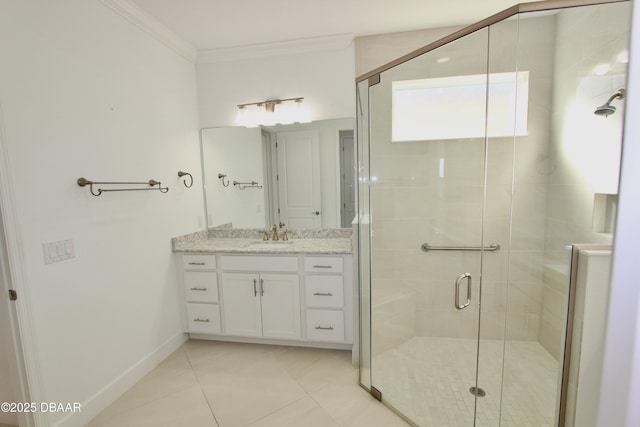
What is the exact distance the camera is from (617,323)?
0.34 meters

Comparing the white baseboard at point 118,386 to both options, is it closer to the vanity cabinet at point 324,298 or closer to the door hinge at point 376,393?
the vanity cabinet at point 324,298

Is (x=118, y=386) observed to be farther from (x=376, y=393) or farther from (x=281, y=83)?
(x=281, y=83)

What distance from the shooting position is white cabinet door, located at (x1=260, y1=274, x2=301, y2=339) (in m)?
2.46

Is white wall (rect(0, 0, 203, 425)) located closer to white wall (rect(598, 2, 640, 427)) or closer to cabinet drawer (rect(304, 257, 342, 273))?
cabinet drawer (rect(304, 257, 342, 273))

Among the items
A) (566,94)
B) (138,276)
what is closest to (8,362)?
(138,276)

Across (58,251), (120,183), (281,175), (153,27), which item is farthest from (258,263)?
(153,27)

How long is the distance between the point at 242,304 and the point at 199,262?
0.53 m

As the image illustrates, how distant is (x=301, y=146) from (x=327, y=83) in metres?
0.62

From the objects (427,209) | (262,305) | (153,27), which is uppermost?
(153,27)

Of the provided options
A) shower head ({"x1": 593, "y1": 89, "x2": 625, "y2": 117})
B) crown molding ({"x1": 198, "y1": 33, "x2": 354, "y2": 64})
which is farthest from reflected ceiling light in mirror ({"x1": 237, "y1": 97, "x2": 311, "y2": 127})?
shower head ({"x1": 593, "y1": 89, "x2": 625, "y2": 117})

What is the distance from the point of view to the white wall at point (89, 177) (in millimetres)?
1484

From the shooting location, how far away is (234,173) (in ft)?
9.95

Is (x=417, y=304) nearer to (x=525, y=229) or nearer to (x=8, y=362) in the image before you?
(x=525, y=229)

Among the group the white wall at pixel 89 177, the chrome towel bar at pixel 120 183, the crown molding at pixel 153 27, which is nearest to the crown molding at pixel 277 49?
the crown molding at pixel 153 27
